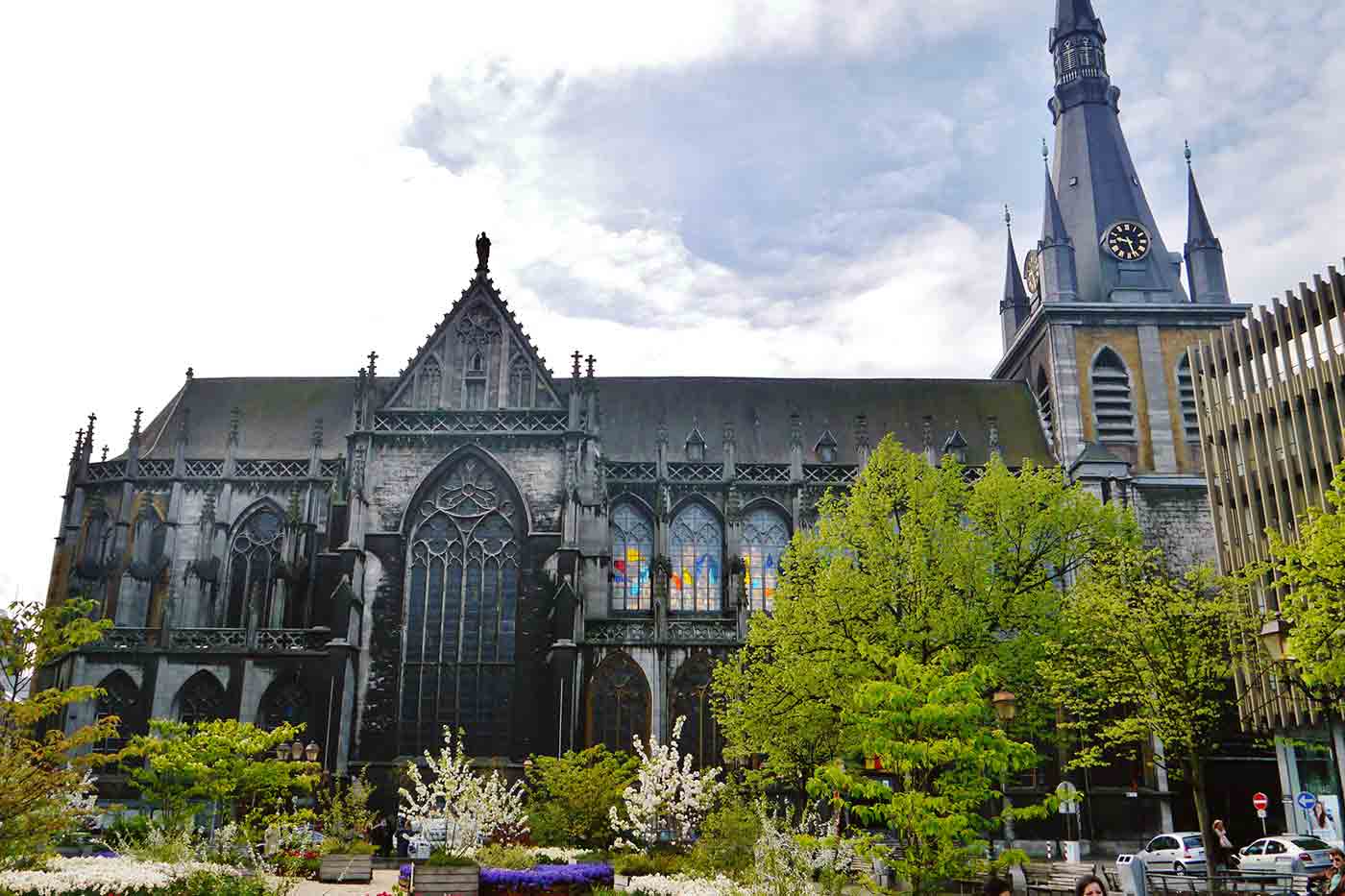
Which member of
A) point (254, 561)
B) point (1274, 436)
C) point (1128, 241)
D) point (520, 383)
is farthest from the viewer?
point (1128, 241)

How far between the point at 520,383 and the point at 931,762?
93.9 ft

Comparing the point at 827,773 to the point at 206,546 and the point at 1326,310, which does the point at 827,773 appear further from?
the point at 206,546

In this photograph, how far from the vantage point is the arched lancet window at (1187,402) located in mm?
48000

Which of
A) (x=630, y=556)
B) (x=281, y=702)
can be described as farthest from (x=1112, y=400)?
(x=281, y=702)

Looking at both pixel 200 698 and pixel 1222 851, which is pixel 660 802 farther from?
pixel 200 698

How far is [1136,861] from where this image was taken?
61.3 ft

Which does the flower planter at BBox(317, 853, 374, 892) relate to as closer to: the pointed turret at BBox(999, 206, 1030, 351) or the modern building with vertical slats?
the modern building with vertical slats

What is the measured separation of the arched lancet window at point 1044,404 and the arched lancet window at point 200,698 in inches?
1401

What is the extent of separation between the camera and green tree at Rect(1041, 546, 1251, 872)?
26703 millimetres

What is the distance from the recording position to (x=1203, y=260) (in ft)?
166

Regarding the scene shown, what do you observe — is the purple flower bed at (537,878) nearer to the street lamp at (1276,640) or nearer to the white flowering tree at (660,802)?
the white flowering tree at (660,802)

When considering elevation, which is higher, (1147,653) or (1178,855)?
(1147,653)

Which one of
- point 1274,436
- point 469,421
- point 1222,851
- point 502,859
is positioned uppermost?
point 469,421

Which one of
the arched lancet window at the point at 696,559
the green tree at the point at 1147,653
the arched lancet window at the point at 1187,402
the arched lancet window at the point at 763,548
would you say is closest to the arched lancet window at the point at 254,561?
the arched lancet window at the point at 696,559
